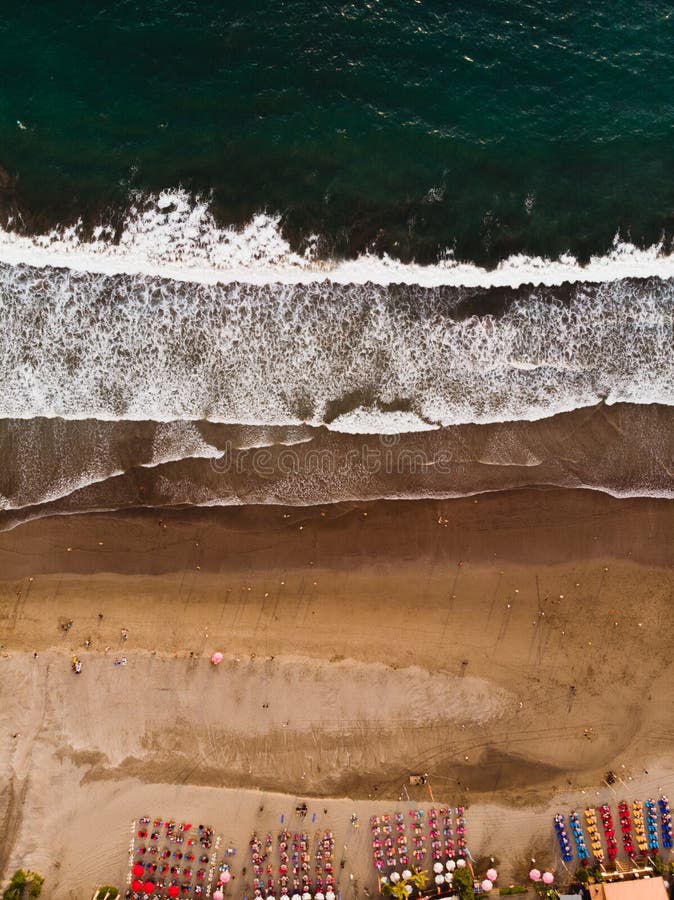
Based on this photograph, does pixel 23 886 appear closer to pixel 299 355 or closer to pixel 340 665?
pixel 340 665

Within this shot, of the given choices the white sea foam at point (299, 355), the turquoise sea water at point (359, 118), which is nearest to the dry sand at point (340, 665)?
the white sea foam at point (299, 355)

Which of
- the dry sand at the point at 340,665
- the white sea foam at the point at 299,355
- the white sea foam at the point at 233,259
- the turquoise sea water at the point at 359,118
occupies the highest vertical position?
the turquoise sea water at the point at 359,118

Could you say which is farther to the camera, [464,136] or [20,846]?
[464,136]

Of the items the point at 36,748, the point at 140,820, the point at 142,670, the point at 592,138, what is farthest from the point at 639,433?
the point at 36,748

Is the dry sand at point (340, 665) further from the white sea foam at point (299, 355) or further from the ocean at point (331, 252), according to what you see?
the white sea foam at point (299, 355)

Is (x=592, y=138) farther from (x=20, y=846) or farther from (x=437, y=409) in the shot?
(x=20, y=846)

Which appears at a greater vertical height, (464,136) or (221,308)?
(464,136)
